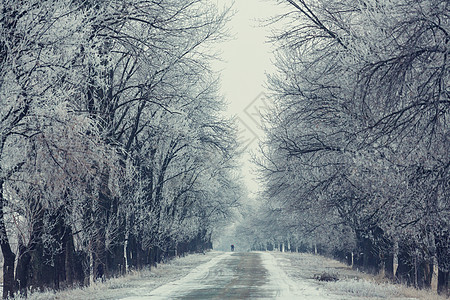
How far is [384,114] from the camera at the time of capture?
36.9 feet

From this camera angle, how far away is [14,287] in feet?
48.4

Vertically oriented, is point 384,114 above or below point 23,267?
above

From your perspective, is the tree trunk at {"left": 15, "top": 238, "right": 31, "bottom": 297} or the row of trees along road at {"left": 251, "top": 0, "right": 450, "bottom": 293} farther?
the tree trunk at {"left": 15, "top": 238, "right": 31, "bottom": 297}

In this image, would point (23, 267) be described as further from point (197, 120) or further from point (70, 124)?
point (197, 120)

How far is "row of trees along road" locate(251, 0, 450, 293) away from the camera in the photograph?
33.7 ft

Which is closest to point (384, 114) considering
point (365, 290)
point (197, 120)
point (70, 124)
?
point (70, 124)

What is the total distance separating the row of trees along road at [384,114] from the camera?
1026cm

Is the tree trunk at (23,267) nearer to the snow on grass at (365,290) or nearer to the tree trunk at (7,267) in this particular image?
the tree trunk at (7,267)

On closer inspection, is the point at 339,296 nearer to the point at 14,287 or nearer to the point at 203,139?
the point at 14,287

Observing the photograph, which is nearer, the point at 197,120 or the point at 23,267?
the point at 23,267

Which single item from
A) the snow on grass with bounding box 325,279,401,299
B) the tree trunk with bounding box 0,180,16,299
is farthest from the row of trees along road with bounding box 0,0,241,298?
the snow on grass with bounding box 325,279,401,299

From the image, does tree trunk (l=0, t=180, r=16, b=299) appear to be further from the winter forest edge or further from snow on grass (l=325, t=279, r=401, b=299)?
snow on grass (l=325, t=279, r=401, b=299)

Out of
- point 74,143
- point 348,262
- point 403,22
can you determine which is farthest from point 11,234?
point 348,262

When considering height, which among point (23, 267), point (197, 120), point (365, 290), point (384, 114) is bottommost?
point (365, 290)
